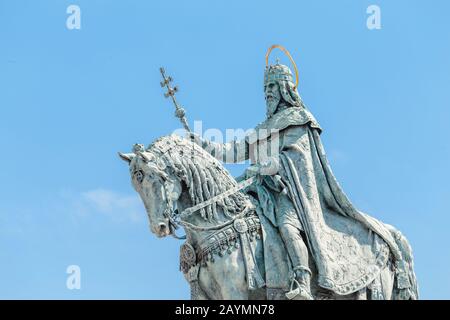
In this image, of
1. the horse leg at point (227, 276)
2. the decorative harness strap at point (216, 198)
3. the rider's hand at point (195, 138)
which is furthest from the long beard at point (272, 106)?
the horse leg at point (227, 276)

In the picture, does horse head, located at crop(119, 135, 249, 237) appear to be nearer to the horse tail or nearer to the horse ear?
the horse ear

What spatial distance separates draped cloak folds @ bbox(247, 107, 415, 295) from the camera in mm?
18984

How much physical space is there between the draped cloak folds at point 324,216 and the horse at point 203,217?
33 centimetres

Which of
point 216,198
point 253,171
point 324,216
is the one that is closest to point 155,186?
point 216,198

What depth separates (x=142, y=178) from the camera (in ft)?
60.2

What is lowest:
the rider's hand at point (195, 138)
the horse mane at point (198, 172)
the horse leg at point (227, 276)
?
the horse leg at point (227, 276)

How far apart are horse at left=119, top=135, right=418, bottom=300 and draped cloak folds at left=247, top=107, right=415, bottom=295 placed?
335 mm

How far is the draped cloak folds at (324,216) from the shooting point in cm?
1898

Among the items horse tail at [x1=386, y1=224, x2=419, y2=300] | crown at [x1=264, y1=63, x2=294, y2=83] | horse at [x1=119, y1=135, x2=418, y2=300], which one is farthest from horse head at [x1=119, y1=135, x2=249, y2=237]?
horse tail at [x1=386, y1=224, x2=419, y2=300]

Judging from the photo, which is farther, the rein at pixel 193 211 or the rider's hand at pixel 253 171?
the rider's hand at pixel 253 171

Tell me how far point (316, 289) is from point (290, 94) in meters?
3.36

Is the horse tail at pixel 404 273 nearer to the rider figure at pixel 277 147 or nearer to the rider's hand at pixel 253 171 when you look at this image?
the rider figure at pixel 277 147

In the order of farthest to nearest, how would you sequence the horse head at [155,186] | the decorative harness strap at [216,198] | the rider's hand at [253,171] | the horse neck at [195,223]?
the rider's hand at [253,171], the horse neck at [195,223], the decorative harness strap at [216,198], the horse head at [155,186]
